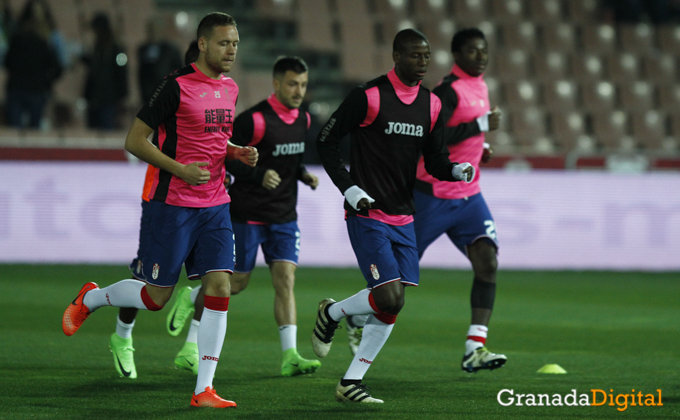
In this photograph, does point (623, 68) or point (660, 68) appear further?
point (660, 68)

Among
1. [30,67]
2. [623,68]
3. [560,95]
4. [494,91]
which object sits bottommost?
[30,67]

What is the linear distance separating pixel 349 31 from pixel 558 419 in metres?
14.4

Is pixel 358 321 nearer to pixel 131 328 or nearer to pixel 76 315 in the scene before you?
pixel 131 328

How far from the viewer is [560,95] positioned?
19469mm

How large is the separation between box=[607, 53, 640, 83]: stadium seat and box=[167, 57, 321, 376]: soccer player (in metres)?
15.2

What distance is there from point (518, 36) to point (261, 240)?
1462 centimetres

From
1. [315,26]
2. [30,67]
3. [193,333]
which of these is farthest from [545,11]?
[193,333]

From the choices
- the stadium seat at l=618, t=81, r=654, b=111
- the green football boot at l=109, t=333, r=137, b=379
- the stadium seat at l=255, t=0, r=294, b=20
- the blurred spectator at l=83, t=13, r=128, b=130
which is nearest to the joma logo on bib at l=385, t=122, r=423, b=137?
the green football boot at l=109, t=333, r=137, b=379

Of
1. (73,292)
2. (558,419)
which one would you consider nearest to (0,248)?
(73,292)

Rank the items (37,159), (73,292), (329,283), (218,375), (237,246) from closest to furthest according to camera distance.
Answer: (218,375)
(237,246)
(73,292)
(329,283)
(37,159)

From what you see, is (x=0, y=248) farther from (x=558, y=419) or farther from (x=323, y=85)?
(x=558, y=419)

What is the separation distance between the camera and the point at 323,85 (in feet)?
57.9

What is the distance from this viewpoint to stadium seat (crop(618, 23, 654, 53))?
20969 mm

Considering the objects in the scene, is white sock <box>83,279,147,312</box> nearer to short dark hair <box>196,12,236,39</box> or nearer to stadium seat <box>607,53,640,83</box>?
short dark hair <box>196,12,236,39</box>
